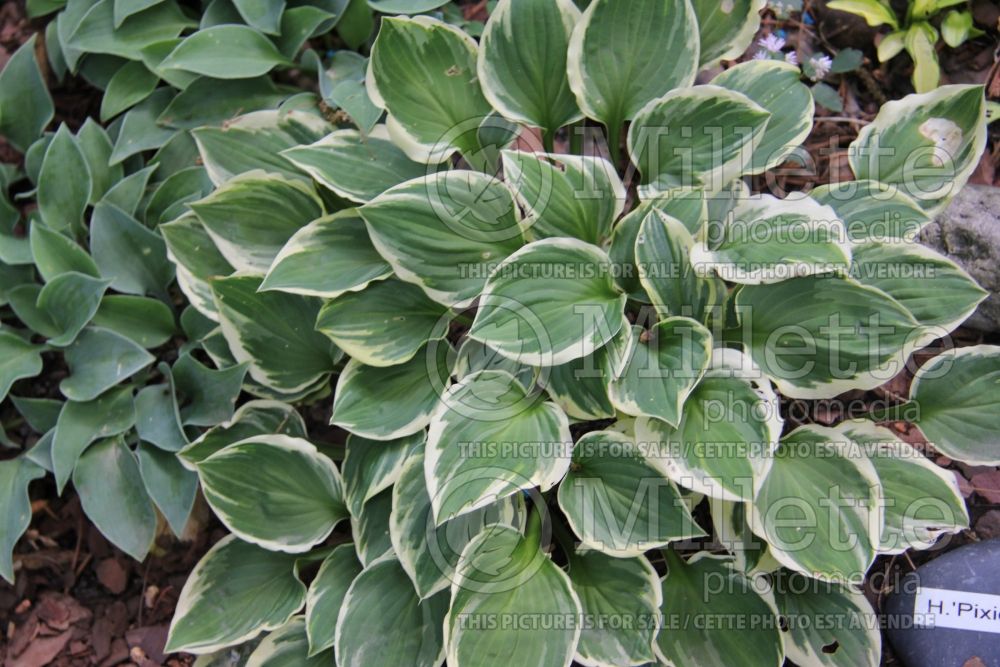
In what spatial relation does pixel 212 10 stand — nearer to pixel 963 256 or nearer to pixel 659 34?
pixel 659 34

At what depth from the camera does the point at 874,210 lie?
1555 mm

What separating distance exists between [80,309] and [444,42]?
0.97 meters

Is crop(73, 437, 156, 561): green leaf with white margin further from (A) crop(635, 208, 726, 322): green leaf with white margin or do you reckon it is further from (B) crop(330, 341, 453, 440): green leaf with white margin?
(A) crop(635, 208, 726, 322): green leaf with white margin

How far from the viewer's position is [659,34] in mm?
1615

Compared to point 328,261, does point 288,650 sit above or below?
below

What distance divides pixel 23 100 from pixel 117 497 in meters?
1.06

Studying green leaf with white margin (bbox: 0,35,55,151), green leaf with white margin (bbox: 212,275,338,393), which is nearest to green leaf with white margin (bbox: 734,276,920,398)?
green leaf with white margin (bbox: 212,275,338,393)

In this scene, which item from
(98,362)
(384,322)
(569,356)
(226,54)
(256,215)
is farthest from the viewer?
(226,54)

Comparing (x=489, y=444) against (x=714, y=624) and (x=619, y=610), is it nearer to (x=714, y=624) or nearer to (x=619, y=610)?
(x=619, y=610)

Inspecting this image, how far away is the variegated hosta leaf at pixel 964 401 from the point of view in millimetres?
1496

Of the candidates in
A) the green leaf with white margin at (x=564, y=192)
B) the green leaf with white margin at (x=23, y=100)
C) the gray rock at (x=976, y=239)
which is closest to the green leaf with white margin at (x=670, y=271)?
the green leaf with white margin at (x=564, y=192)

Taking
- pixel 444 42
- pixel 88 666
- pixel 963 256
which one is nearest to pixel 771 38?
pixel 963 256

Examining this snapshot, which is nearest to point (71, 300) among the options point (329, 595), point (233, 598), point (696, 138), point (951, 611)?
Answer: point (233, 598)

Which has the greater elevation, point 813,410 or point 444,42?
point 444,42
